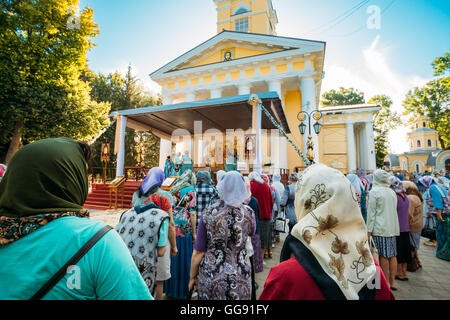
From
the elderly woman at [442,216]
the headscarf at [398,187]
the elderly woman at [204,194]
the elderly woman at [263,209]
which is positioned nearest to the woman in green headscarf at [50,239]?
the elderly woman at [204,194]

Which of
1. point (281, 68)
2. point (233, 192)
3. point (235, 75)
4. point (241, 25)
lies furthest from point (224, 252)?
point (241, 25)

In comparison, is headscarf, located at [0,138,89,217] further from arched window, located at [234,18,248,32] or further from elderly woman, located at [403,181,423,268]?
arched window, located at [234,18,248,32]

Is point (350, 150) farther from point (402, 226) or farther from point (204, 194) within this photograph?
point (204, 194)

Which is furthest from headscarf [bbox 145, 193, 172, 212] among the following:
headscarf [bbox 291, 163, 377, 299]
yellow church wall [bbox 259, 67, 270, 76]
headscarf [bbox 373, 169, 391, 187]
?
yellow church wall [bbox 259, 67, 270, 76]

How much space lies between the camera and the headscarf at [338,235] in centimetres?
112

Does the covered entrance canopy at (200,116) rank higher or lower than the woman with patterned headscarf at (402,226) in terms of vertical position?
higher

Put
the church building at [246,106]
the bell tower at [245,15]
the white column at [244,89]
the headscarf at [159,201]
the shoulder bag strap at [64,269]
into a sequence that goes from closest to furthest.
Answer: the shoulder bag strap at [64,269] → the headscarf at [159,201] → the church building at [246,106] → the white column at [244,89] → the bell tower at [245,15]

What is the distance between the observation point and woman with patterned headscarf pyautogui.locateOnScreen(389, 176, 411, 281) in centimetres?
413

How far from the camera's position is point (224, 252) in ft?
7.59

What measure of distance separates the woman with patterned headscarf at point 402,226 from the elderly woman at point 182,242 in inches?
156

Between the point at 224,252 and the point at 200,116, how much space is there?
11372 millimetres

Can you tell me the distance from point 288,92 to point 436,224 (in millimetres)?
16113

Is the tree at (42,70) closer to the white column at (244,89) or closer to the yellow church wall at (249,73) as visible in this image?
the white column at (244,89)

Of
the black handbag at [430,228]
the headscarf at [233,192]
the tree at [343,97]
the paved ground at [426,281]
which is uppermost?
the tree at [343,97]
